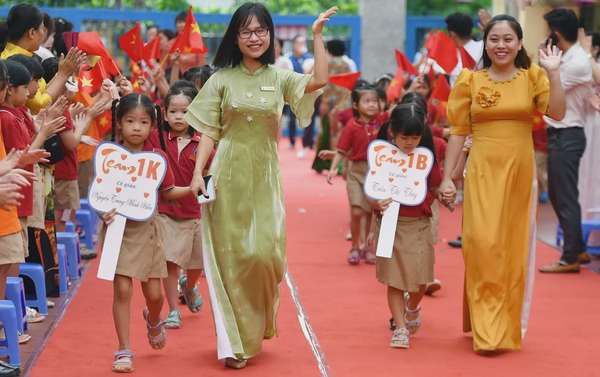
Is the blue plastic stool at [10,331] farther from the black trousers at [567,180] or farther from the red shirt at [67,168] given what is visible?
the black trousers at [567,180]

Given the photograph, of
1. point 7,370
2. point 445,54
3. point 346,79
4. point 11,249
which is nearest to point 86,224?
point 346,79

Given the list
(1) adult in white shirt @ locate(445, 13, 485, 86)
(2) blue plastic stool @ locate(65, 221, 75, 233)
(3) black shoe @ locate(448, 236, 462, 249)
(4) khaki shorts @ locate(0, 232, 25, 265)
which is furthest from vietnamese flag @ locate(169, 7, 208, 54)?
(4) khaki shorts @ locate(0, 232, 25, 265)

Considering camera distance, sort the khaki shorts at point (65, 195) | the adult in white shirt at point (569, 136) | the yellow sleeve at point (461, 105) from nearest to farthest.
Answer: the yellow sleeve at point (461, 105) → the khaki shorts at point (65, 195) → the adult in white shirt at point (569, 136)

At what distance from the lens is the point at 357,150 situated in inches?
415

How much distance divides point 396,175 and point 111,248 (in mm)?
1849

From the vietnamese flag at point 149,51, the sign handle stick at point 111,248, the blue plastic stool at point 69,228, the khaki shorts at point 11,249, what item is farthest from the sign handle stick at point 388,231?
the vietnamese flag at point 149,51

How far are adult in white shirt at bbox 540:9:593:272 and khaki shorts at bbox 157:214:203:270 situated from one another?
338cm

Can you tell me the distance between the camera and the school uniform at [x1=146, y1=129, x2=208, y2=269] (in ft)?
25.4

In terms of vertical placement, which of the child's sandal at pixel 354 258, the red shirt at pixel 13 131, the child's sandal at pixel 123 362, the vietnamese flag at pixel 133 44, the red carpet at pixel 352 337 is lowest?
the child's sandal at pixel 354 258

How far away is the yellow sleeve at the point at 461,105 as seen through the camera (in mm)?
7094

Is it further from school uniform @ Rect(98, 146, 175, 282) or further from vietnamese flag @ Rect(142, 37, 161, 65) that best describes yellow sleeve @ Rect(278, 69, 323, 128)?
vietnamese flag @ Rect(142, 37, 161, 65)

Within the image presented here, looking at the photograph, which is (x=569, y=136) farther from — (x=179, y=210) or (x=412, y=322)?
(x=179, y=210)

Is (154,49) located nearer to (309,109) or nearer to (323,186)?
(309,109)

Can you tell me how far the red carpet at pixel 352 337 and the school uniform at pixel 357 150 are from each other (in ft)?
2.11
